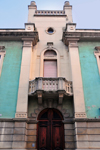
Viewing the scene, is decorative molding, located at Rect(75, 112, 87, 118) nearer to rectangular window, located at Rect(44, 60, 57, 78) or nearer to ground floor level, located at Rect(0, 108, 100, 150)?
ground floor level, located at Rect(0, 108, 100, 150)

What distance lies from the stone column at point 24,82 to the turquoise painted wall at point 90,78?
4.78 meters

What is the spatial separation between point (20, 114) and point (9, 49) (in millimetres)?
6590

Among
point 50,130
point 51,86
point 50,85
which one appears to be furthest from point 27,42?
point 50,130

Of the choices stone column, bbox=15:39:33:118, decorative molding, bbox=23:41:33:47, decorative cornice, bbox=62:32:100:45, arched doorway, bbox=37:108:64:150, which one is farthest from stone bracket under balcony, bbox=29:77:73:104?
decorative cornice, bbox=62:32:100:45

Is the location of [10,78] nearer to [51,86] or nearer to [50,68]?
[51,86]

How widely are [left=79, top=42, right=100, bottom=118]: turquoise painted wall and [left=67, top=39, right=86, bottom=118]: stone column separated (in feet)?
1.38

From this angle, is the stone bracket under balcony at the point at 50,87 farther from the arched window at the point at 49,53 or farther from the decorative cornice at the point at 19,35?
the decorative cornice at the point at 19,35

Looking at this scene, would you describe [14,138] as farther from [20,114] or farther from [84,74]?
[84,74]

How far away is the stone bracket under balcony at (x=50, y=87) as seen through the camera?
35.5 ft

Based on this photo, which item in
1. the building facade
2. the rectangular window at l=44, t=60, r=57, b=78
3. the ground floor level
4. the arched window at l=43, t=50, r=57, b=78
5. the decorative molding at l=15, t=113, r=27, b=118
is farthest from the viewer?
the arched window at l=43, t=50, r=57, b=78

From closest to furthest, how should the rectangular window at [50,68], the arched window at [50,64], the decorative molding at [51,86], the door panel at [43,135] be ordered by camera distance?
the door panel at [43,135]
the decorative molding at [51,86]
the rectangular window at [50,68]
the arched window at [50,64]

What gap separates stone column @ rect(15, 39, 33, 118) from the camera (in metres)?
10.6

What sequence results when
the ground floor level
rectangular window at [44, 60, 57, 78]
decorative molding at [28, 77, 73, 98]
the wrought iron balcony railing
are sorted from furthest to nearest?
rectangular window at [44, 60, 57, 78] < the wrought iron balcony railing < decorative molding at [28, 77, 73, 98] < the ground floor level

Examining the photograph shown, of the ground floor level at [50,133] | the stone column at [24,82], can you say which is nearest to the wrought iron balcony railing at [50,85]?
the stone column at [24,82]
